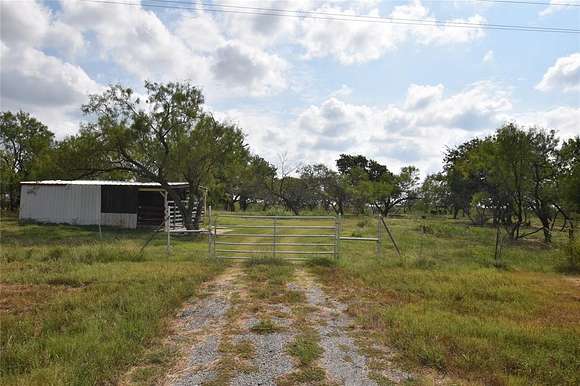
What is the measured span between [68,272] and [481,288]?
29.7 feet

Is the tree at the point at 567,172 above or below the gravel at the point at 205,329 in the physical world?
above

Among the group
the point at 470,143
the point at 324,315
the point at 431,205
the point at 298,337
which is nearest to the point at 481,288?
the point at 324,315

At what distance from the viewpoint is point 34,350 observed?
488 cm

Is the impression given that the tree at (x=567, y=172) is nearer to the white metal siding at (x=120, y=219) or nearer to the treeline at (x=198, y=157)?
the treeline at (x=198, y=157)

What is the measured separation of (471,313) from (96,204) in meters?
21.7

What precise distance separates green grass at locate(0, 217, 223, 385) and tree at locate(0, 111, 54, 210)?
2477 cm

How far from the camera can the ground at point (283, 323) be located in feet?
14.8

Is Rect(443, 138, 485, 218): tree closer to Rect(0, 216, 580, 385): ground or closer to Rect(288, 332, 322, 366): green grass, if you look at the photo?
Rect(0, 216, 580, 385): ground

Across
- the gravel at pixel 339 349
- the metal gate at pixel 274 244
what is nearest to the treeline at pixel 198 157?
the metal gate at pixel 274 244

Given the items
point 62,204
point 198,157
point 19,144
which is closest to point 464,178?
point 198,157

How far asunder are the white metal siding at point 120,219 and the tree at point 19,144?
1396 cm

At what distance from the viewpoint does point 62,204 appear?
2370 centimetres

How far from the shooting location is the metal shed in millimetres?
23422

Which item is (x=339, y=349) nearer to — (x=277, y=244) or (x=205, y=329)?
(x=205, y=329)
